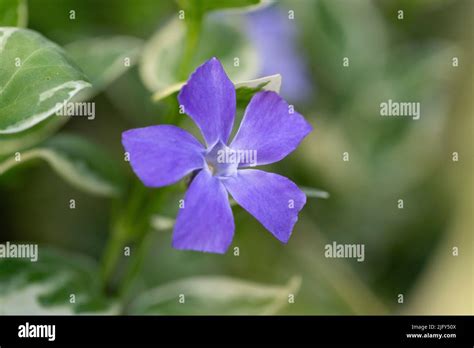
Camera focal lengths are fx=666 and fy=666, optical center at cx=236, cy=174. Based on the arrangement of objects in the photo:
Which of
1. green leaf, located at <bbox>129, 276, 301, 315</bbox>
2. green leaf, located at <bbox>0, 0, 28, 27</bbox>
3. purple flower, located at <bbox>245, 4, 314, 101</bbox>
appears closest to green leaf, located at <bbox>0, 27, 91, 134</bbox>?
green leaf, located at <bbox>0, 0, 28, 27</bbox>

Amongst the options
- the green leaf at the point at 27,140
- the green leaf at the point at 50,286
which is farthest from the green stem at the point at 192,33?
the green leaf at the point at 50,286

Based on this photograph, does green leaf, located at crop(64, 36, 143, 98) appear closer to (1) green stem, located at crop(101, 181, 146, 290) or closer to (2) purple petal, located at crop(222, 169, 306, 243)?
(1) green stem, located at crop(101, 181, 146, 290)

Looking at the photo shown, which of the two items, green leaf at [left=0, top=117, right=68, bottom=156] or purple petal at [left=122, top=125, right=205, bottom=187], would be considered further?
green leaf at [left=0, top=117, right=68, bottom=156]

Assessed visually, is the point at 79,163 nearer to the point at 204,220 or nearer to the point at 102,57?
the point at 102,57

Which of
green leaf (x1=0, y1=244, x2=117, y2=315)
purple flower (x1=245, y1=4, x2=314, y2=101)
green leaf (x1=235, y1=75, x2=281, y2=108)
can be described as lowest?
green leaf (x1=0, y1=244, x2=117, y2=315)

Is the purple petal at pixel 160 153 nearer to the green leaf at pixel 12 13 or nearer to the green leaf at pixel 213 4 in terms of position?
the green leaf at pixel 213 4

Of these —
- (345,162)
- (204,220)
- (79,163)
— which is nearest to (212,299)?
(79,163)
